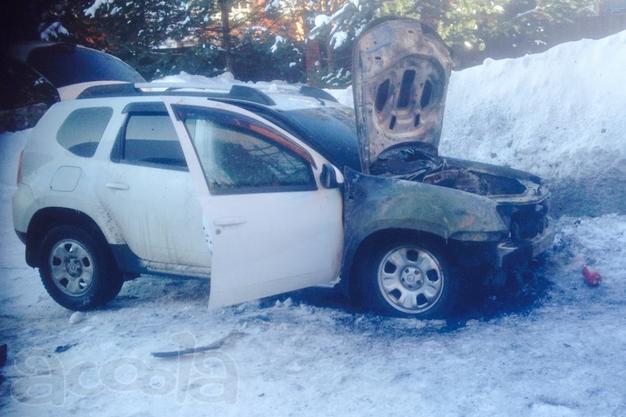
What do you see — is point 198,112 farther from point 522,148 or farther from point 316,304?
point 522,148

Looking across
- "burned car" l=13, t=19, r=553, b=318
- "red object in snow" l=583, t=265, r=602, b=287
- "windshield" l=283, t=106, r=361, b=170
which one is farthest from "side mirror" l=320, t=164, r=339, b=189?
"red object in snow" l=583, t=265, r=602, b=287

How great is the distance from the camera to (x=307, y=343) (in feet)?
15.0

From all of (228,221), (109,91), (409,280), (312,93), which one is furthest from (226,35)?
(409,280)

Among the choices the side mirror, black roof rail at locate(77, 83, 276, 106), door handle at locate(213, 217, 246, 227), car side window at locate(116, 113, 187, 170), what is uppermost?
black roof rail at locate(77, 83, 276, 106)

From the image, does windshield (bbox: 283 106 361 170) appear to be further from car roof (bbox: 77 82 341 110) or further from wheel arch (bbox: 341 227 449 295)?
wheel arch (bbox: 341 227 449 295)

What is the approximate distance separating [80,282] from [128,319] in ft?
1.97

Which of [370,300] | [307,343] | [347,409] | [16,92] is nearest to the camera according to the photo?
[347,409]

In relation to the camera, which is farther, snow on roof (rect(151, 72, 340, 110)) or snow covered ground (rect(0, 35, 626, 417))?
snow on roof (rect(151, 72, 340, 110))

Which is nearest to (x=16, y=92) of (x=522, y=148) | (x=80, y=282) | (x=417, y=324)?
(x=80, y=282)

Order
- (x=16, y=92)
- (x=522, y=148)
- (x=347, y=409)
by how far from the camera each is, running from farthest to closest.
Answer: (x=16, y=92)
(x=522, y=148)
(x=347, y=409)

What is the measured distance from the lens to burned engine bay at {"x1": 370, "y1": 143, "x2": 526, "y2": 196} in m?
5.32

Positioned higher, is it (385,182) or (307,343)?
(385,182)

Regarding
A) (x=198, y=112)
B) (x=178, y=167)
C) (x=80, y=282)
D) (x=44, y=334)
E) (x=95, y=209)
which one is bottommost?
(x=44, y=334)

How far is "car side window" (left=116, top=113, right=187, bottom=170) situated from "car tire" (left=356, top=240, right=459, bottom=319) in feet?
5.88
